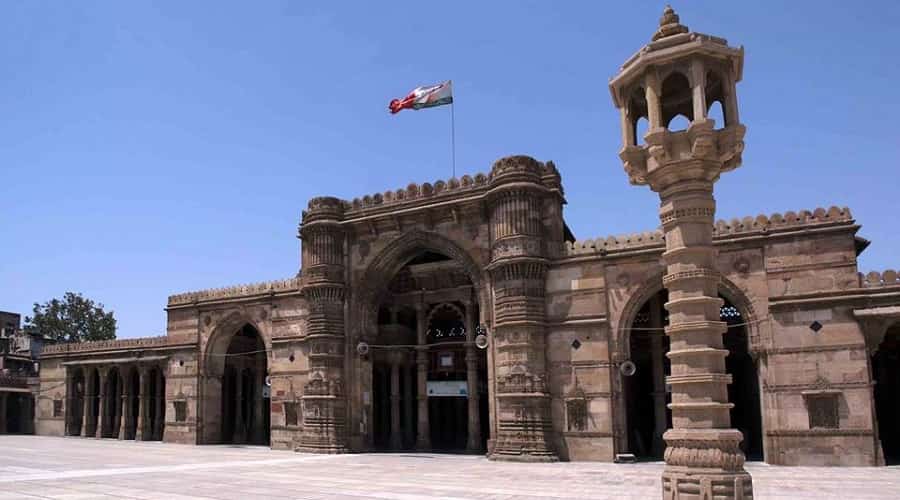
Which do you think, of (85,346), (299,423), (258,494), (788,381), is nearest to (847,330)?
(788,381)

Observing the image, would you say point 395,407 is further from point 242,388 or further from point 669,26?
point 669,26

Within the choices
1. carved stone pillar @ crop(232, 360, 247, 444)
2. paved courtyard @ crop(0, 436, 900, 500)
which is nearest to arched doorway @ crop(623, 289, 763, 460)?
paved courtyard @ crop(0, 436, 900, 500)

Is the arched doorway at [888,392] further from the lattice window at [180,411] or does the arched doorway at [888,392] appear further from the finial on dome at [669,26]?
the lattice window at [180,411]

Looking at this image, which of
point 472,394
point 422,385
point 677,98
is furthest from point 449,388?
point 677,98

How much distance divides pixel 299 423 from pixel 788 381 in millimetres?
21252

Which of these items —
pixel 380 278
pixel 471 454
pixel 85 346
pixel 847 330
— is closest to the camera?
pixel 847 330

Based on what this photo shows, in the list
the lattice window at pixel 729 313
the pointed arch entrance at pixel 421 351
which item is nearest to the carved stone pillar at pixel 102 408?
the pointed arch entrance at pixel 421 351

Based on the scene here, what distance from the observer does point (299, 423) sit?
114ft

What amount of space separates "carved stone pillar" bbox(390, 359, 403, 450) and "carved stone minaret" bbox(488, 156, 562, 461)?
794cm

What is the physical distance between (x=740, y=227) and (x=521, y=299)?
826 cm

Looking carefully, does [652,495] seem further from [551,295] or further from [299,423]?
[299,423]

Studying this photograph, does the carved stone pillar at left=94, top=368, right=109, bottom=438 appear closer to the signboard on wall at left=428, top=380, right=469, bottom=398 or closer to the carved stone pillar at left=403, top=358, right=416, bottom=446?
the carved stone pillar at left=403, top=358, right=416, bottom=446

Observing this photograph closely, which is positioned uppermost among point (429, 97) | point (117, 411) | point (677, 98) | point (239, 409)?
point (429, 97)

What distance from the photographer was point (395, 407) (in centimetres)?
3588
